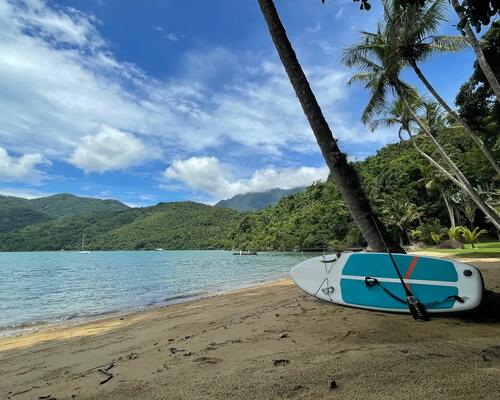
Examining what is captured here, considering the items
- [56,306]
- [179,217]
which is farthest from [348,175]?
[179,217]

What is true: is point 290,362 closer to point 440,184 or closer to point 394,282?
point 394,282

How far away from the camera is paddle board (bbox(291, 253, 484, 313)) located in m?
5.31

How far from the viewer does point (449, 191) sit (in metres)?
38.3

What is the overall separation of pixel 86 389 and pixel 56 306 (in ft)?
43.9

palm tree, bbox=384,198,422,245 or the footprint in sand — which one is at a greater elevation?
palm tree, bbox=384,198,422,245

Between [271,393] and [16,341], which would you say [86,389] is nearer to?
[271,393]

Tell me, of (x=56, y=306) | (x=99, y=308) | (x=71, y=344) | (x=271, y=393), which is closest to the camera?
(x=271, y=393)

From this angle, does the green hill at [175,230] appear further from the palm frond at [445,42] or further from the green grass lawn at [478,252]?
the palm frond at [445,42]

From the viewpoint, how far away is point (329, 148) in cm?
642

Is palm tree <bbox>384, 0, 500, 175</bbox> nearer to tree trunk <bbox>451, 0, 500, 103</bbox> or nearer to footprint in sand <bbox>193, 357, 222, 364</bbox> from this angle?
tree trunk <bbox>451, 0, 500, 103</bbox>

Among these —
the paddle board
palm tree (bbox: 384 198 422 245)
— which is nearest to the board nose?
the paddle board

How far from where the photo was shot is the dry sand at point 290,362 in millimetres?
2754

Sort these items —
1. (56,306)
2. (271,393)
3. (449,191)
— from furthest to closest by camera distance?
(449,191) → (56,306) → (271,393)

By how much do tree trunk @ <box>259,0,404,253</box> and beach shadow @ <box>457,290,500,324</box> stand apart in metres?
1.43
